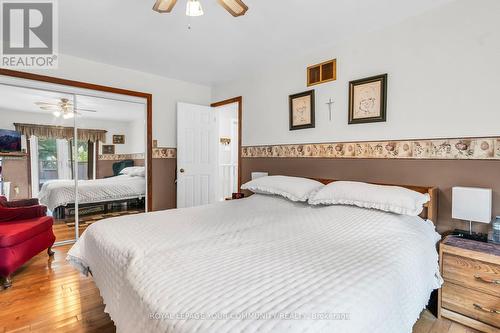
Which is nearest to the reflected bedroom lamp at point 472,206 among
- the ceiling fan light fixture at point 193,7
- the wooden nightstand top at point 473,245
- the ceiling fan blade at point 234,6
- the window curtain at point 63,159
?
the wooden nightstand top at point 473,245

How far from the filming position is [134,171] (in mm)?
3895

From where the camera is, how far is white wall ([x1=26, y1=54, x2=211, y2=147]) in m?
3.24

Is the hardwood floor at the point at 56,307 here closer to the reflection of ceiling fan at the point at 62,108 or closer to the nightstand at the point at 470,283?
the nightstand at the point at 470,283

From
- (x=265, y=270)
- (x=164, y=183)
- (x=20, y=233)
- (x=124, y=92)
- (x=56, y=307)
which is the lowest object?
(x=56, y=307)

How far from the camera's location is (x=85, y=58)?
10.8 ft

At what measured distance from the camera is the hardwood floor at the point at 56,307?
1.77m

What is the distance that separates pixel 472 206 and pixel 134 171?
3934 mm

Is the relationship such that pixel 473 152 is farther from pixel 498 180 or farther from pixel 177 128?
pixel 177 128

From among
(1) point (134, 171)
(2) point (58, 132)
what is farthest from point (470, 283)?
(2) point (58, 132)

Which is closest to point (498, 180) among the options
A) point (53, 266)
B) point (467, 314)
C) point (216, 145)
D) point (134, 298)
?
point (467, 314)

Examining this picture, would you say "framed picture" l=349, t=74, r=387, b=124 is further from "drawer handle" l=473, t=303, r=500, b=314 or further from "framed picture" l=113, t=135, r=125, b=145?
"framed picture" l=113, t=135, r=125, b=145

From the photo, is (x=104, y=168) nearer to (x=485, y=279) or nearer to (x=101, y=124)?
(x=101, y=124)

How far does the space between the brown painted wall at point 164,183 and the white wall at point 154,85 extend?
0.30 meters

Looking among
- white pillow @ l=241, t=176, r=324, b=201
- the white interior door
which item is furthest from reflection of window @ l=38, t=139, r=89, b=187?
white pillow @ l=241, t=176, r=324, b=201
